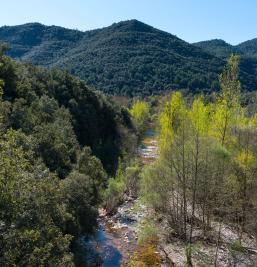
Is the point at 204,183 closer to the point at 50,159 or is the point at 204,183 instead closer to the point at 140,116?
the point at 50,159

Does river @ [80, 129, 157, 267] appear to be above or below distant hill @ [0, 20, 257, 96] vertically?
below

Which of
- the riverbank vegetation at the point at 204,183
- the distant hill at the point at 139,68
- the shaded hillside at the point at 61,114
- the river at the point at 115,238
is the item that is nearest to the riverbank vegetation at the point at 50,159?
the shaded hillside at the point at 61,114

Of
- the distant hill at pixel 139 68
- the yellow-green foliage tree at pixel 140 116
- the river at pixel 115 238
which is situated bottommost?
the river at pixel 115 238

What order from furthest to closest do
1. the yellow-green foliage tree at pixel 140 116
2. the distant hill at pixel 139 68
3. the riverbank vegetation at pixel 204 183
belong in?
the distant hill at pixel 139 68 → the yellow-green foliage tree at pixel 140 116 → the riverbank vegetation at pixel 204 183

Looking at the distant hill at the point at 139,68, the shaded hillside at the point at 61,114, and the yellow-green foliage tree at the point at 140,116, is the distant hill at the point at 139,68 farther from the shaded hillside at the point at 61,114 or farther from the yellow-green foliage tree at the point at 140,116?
the shaded hillside at the point at 61,114

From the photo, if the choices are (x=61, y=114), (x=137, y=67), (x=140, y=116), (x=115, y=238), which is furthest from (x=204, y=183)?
(x=137, y=67)

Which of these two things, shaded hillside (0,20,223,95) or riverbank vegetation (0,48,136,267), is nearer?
riverbank vegetation (0,48,136,267)

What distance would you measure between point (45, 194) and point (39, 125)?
22265mm

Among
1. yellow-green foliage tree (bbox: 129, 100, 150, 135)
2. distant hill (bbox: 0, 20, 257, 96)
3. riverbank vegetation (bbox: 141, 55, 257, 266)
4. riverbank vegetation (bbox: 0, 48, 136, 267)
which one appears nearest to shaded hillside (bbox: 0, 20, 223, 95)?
distant hill (bbox: 0, 20, 257, 96)

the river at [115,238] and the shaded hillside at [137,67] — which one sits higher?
the shaded hillside at [137,67]

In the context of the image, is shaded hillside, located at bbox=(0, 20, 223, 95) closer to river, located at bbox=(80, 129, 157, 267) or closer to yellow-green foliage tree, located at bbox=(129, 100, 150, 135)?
yellow-green foliage tree, located at bbox=(129, 100, 150, 135)

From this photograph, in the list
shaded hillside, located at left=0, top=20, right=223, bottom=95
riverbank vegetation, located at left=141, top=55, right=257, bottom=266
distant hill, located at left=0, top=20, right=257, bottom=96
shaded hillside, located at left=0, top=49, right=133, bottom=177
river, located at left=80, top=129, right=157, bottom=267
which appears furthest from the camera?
shaded hillside, located at left=0, top=20, right=223, bottom=95

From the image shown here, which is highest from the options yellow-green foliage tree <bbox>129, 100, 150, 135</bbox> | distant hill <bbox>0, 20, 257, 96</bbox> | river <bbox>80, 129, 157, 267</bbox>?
distant hill <bbox>0, 20, 257, 96</bbox>

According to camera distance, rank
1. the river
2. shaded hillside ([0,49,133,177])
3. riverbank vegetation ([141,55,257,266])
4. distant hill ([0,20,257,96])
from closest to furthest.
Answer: riverbank vegetation ([141,55,257,266]) → the river → shaded hillside ([0,49,133,177]) → distant hill ([0,20,257,96])
